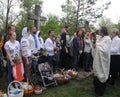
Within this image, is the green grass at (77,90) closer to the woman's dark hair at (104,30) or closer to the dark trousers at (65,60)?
the dark trousers at (65,60)

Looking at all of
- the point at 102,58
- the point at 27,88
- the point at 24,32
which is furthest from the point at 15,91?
the point at 102,58

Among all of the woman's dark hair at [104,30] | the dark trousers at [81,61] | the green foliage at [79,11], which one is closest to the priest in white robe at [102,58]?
the woman's dark hair at [104,30]

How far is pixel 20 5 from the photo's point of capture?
2781 centimetres

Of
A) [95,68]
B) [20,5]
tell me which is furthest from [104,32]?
[20,5]

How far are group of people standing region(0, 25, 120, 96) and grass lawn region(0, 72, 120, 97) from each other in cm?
33

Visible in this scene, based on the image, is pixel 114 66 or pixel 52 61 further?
pixel 52 61

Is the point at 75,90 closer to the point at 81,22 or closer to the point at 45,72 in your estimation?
the point at 45,72

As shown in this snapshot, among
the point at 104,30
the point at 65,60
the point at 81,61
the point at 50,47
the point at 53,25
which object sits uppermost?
the point at 53,25

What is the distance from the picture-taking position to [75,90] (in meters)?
7.42

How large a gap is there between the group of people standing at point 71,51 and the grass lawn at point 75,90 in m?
0.33

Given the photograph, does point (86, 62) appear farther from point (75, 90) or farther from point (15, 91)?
point (15, 91)

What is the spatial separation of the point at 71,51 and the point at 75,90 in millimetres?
2103

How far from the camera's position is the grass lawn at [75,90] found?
7010mm

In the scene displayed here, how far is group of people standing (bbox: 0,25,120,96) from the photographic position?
259 inches
